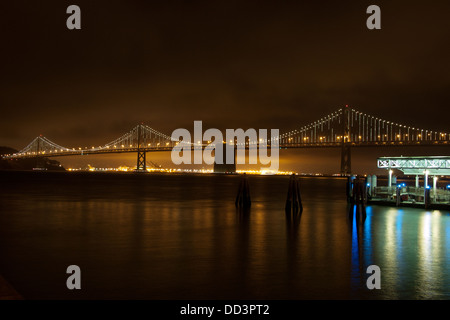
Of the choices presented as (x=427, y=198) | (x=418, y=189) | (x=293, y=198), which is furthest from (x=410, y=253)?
(x=418, y=189)

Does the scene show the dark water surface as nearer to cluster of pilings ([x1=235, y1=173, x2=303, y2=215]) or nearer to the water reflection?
the water reflection

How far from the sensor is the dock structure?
22.4 m

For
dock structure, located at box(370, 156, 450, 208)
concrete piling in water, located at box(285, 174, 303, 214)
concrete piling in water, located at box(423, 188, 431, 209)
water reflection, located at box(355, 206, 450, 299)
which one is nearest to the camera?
water reflection, located at box(355, 206, 450, 299)

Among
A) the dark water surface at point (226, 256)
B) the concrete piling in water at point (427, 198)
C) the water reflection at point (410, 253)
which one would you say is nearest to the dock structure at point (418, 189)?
the concrete piling in water at point (427, 198)

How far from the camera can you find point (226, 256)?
11602 mm

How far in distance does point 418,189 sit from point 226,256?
1668 centimetres

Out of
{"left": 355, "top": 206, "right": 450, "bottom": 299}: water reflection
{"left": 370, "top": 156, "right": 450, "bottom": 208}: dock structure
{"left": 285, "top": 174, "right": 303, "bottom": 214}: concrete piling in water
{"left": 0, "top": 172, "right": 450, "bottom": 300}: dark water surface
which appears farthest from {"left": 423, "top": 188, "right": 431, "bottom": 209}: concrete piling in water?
{"left": 285, "top": 174, "right": 303, "bottom": 214}: concrete piling in water

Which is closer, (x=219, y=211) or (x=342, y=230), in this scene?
(x=342, y=230)

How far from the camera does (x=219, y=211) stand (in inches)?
939

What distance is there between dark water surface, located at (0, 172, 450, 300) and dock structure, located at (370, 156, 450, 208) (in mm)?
2159

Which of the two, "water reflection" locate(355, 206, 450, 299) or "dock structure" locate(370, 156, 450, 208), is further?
"dock structure" locate(370, 156, 450, 208)
